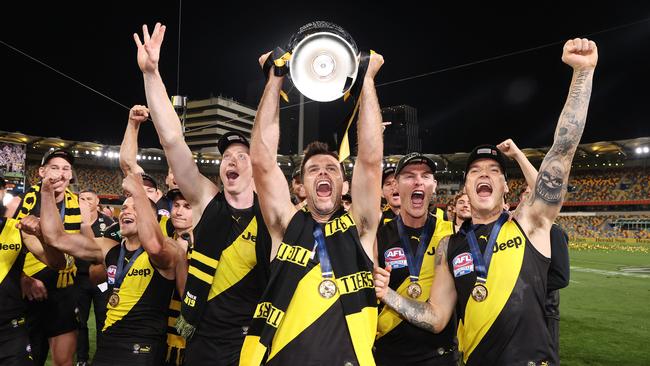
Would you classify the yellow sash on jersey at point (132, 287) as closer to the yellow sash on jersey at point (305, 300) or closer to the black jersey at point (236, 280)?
the black jersey at point (236, 280)

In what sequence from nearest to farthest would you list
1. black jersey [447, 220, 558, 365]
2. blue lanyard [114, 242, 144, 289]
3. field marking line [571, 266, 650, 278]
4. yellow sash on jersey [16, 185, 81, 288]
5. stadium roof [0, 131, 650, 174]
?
black jersey [447, 220, 558, 365]
blue lanyard [114, 242, 144, 289]
yellow sash on jersey [16, 185, 81, 288]
field marking line [571, 266, 650, 278]
stadium roof [0, 131, 650, 174]

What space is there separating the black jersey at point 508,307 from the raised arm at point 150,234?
2.20 meters

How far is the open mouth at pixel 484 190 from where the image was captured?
3.18m

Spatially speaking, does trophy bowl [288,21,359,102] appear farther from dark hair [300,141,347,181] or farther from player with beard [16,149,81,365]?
player with beard [16,149,81,365]

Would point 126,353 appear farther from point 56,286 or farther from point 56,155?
point 56,155

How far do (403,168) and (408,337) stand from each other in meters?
1.52

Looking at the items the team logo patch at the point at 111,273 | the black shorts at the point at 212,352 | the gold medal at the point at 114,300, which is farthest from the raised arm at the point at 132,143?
the black shorts at the point at 212,352

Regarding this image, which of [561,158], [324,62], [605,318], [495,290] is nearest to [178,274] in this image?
[324,62]

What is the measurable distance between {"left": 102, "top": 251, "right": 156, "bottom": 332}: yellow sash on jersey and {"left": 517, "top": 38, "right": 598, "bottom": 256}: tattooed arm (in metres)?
2.91

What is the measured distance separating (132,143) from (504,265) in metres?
3.16

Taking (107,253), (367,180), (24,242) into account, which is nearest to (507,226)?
(367,180)

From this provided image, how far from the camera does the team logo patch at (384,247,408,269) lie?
146 inches

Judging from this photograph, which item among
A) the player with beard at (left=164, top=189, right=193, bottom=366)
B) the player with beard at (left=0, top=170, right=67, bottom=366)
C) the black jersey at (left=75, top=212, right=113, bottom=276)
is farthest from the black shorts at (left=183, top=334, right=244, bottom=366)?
the black jersey at (left=75, top=212, right=113, bottom=276)

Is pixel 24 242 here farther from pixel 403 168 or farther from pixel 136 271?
pixel 403 168
